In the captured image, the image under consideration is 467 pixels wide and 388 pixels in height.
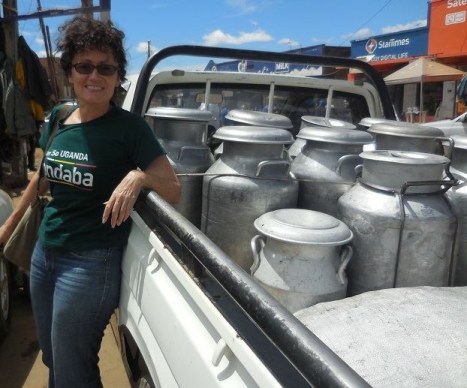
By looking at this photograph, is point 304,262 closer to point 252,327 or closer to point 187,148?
point 252,327

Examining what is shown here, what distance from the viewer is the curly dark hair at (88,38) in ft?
5.82

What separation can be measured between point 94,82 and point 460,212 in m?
1.52

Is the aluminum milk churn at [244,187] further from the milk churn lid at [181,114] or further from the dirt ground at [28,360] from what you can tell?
the dirt ground at [28,360]

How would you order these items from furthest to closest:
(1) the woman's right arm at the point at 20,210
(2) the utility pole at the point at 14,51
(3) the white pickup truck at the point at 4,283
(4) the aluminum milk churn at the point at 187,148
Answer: (2) the utility pole at the point at 14,51 < (3) the white pickup truck at the point at 4,283 < (4) the aluminum milk churn at the point at 187,148 < (1) the woman's right arm at the point at 20,210

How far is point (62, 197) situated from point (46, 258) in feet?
0.90

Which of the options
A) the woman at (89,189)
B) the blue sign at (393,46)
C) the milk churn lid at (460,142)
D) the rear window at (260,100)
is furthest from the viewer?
the blue sign at (393,46)

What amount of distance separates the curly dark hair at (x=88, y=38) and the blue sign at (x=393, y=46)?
16884 millimetres

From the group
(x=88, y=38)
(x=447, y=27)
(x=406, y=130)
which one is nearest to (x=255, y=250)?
(x=406, y=130)

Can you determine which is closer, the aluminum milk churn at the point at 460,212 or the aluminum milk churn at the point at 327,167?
the aluminum milk churn at the point at 460,212

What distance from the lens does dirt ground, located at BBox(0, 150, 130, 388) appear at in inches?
109

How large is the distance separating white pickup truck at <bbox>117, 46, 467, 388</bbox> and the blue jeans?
2.6 inches

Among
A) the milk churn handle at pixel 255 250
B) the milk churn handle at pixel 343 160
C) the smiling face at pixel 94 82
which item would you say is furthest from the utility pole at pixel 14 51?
the milk churn handle at pixel 255 250

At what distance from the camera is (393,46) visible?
17969mm

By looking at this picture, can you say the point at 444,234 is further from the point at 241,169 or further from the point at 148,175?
the point at 148,175
